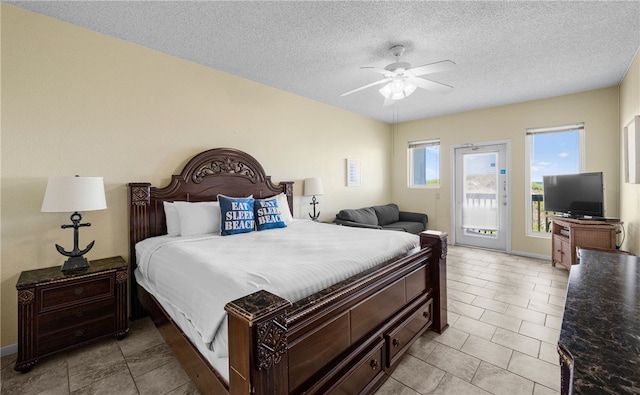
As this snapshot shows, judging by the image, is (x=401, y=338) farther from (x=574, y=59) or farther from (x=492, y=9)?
(x=574, y=59)

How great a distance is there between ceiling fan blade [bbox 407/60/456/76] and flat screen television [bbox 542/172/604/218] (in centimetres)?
295

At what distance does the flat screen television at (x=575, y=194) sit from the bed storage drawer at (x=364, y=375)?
12.6 feet

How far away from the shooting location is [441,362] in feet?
6.63

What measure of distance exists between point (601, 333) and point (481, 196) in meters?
5.00

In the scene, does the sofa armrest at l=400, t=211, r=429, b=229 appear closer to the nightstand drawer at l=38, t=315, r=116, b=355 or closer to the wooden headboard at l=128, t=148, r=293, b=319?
the wooden headboard at l=128, t=148, r=293, b=319

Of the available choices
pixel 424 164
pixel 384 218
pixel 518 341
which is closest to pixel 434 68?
pixel 518 341

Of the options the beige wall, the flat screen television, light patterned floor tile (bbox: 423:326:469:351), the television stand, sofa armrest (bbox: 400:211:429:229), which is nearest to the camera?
light patterned floor tile (bbox: 423:326:469:351)

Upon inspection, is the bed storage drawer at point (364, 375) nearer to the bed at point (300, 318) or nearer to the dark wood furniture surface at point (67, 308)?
the bed at point (300, 318)

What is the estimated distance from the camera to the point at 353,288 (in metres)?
1.56

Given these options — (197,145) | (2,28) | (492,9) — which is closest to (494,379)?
(492,9)

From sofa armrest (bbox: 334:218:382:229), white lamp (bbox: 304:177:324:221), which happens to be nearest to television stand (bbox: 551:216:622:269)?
sofa armrest (bbox: 334:218:382:229)

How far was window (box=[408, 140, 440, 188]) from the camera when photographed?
5773 mm

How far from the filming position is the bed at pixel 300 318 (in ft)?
3.36

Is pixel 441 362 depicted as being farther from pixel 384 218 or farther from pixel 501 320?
pixel 384 218
